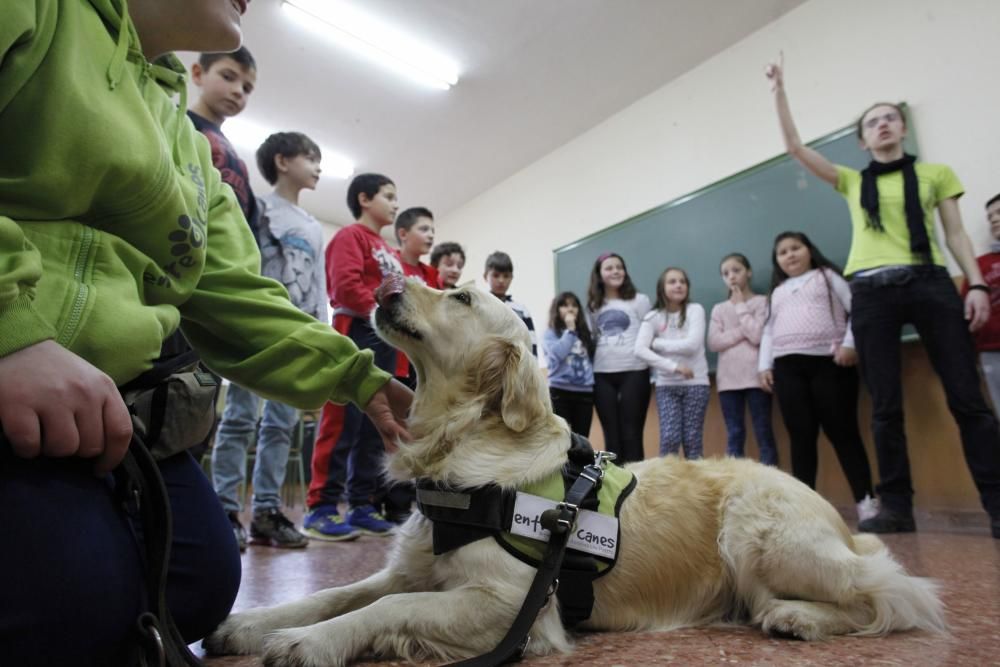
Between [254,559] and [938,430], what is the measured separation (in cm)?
406

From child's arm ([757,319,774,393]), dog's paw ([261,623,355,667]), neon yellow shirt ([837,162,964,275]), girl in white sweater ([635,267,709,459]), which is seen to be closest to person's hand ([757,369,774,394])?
child's arm ([757,319,774,393])

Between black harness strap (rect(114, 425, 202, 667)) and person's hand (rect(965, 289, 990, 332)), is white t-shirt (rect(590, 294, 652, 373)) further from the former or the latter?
black harness strap (rect(114, 425, 202, 667))

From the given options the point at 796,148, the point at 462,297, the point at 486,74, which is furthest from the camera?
the point at 486,74

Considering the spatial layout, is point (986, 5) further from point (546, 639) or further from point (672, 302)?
point (546, 639)

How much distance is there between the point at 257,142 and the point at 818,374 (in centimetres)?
657

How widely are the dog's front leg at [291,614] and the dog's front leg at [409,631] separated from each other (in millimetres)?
200

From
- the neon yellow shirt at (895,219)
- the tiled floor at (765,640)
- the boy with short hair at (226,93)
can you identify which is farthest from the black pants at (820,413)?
the boy with short hair at (226,93)

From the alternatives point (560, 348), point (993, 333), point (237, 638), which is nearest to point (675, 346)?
point (560, 348)

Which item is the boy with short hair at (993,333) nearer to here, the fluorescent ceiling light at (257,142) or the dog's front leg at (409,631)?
the dog's front leg at (409,631)

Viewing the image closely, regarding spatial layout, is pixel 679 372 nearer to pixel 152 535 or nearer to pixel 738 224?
pixel 738 224

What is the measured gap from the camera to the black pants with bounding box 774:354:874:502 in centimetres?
351

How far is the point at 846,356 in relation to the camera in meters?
3.48

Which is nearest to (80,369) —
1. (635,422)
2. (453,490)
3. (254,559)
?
(453,490)

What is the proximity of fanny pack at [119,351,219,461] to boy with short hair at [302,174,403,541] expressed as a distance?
2.01 m
